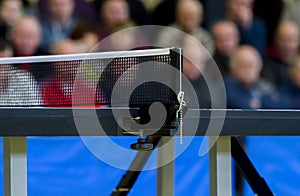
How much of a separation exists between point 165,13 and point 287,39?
102cm

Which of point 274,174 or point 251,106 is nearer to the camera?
point 274,174

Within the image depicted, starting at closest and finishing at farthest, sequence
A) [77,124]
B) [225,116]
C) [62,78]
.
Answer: [77,124] → [225,116] → [62,78]

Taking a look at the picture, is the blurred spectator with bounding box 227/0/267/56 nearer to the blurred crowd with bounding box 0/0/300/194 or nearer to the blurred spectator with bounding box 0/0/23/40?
the blurred crowd with bounding box 0/0/300/194

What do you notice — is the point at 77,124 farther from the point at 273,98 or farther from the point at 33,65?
the point at 273,98

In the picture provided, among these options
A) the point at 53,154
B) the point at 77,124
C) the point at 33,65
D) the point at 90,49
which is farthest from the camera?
the point at 90,49

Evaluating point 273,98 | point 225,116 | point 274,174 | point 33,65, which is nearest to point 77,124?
point 225,116

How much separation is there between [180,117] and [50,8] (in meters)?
3.19

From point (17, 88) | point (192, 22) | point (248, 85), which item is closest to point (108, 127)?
point (17, 88)

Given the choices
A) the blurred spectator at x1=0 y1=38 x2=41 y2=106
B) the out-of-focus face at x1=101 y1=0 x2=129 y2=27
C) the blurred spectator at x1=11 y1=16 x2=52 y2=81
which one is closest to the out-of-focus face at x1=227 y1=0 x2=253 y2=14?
the out-of-focus face at x1=101 y1=0 x2=129 y2=27

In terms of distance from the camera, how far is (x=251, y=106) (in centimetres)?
524

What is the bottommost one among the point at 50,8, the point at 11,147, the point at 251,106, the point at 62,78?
the point at 11,147

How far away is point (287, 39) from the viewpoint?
5969 millimetres

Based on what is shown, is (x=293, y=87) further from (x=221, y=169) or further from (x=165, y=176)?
(x=221, y=169)

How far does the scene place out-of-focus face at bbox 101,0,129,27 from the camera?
550 centimetres
